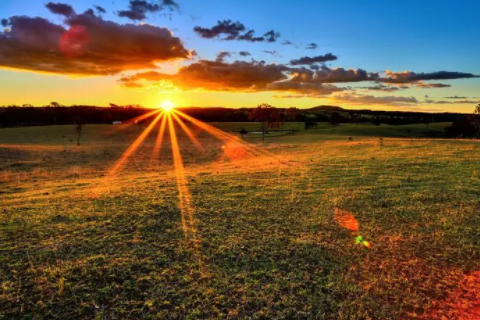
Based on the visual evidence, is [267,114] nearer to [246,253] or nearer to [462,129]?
[462,129]

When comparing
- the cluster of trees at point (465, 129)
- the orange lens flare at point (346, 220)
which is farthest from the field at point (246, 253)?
the cluster of trees at point (465, 129)

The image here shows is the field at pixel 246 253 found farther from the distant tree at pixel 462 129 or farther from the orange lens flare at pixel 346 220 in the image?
the distant tree at pixel 462 129

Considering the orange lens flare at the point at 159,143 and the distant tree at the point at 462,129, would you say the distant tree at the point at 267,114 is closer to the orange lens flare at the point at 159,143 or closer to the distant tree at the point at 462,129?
the orange lens flare at the point at 159,143

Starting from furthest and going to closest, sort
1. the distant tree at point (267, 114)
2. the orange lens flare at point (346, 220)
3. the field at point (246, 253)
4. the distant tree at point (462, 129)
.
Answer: the distant tree at point (462, 129) < the distant tree at point (267, 114) < the orange lens flare at point (346, 220) < the field at point (246, 253)

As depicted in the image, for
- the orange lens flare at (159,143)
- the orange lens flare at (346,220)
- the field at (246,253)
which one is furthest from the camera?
the orange lens flare at (159,143)

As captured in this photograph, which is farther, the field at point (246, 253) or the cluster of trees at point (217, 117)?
the cluster of trees at point (217, 117)

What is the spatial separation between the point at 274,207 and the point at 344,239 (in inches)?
147

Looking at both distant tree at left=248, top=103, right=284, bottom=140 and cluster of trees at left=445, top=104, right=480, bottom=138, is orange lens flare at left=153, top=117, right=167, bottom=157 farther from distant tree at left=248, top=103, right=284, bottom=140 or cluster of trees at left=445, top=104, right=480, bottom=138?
cluster of trees at left=445, top=104, right=480, bottom=138

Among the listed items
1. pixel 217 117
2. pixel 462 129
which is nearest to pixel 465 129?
pixel 462 129

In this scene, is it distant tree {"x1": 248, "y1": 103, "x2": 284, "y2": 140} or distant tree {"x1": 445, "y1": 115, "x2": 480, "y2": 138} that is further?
distant tree {"x1": 445, "y1": 115, "x2": 480, "y2": 138}

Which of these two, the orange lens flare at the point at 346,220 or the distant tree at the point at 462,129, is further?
the distant tree at the point at 462,129

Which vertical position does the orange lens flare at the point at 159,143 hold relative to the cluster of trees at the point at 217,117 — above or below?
below

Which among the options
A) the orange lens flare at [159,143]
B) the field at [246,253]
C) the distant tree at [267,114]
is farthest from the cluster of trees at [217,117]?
the field at [246,253]

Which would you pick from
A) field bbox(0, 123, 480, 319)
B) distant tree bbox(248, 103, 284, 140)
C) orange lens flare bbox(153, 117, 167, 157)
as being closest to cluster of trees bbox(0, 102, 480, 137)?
distant tree bbox(248, 103, 284, 140)
